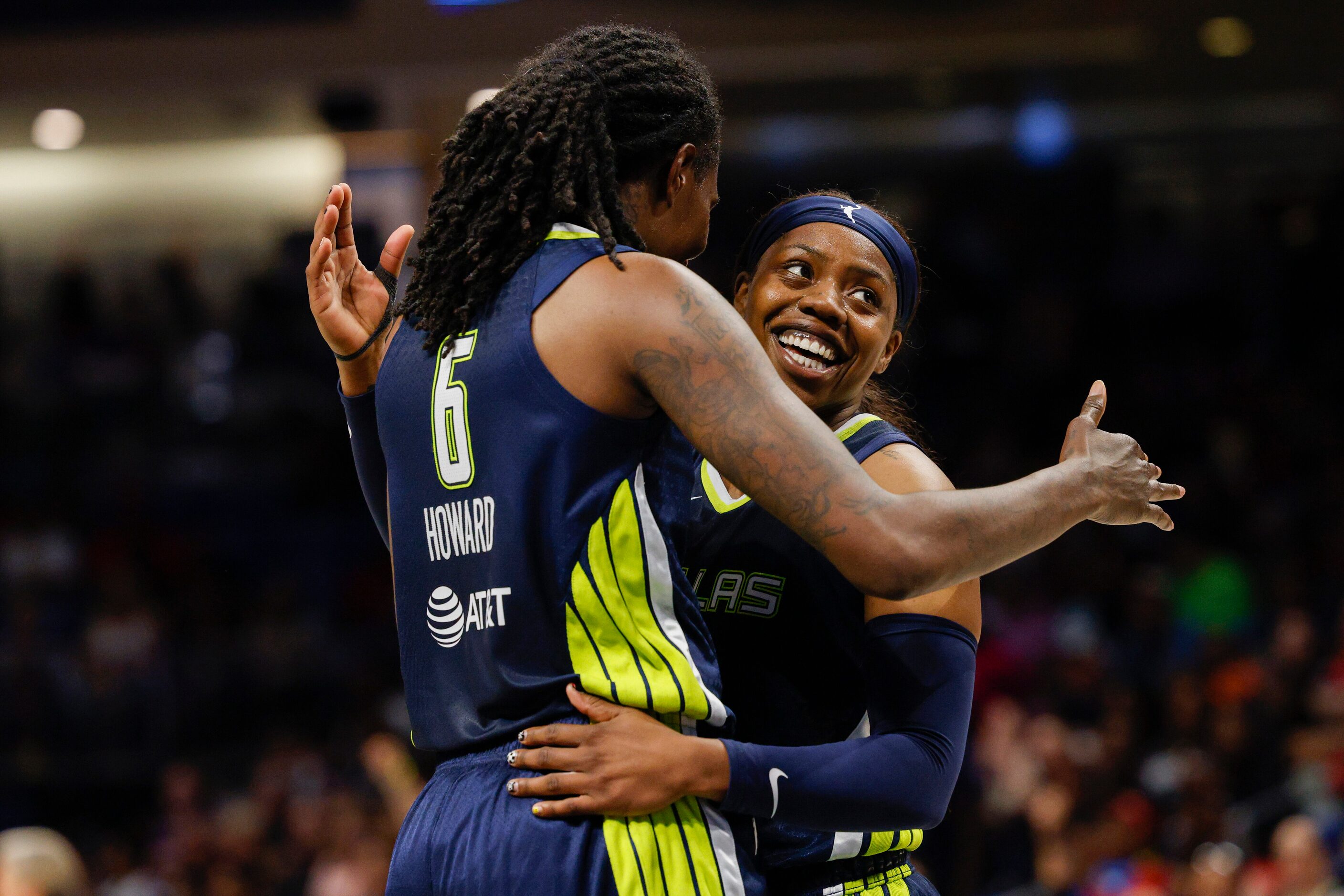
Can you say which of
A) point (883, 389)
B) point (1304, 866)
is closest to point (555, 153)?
point (883, 389)

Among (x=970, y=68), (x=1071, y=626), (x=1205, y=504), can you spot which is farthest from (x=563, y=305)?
(x=970, y=68)

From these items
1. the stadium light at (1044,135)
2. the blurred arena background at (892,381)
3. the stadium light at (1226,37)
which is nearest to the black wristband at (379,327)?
the blurred arena background at (892,381)

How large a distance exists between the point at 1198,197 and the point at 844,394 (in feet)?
39.9

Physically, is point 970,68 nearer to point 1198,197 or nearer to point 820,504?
point 1198,197

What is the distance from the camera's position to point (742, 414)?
1.94 metres

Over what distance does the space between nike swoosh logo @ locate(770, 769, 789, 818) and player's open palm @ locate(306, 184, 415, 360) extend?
1027 millimetres

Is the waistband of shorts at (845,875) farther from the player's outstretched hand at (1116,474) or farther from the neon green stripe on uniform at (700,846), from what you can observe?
the player's outstretched hand at (1116,474)

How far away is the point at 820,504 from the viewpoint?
76.8 inches

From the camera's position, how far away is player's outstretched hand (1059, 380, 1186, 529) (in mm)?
2219

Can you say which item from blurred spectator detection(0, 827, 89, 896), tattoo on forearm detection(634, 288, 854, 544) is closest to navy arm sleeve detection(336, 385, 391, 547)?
tattoo on forearm detection(634, 288, 854, 544)

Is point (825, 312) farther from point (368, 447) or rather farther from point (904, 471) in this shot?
point (368, 447)

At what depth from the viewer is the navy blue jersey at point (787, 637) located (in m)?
2.45

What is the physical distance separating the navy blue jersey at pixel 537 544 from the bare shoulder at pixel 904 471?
1.37ft

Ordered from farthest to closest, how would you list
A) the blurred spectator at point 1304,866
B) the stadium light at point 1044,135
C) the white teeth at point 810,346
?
the stadium light at point 1044,135, the blurred spectator at point 1304,866, the white teeth at point 810,346
